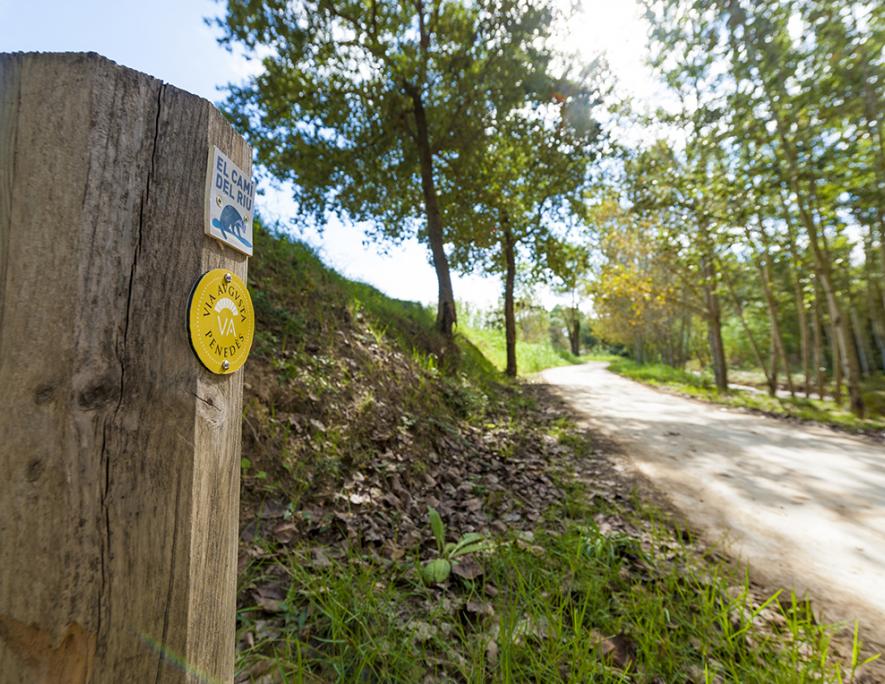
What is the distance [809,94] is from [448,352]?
343 inches

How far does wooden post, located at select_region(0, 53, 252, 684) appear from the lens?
30.4 inches

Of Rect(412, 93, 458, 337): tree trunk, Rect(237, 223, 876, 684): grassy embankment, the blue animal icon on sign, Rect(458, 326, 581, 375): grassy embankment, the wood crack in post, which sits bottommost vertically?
Rect(237, 223, 876, 684): grassy embankment

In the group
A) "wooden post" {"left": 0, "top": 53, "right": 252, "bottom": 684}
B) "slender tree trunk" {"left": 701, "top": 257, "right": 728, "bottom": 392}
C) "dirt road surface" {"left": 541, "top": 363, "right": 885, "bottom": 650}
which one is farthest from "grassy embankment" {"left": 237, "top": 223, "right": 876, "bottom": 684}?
"slender tree trunk" {"left": 701, "top": 257, "right": 728, "bottom": 392}

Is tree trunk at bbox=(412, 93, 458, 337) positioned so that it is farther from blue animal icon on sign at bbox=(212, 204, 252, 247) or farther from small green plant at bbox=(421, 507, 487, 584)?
blue animal icon on sign at bbox=(212, 204, 252, 247)

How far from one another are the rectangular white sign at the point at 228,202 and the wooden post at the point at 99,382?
4cm

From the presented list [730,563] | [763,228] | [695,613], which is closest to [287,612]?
[695,613]

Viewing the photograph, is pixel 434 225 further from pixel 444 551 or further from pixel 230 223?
pixel 230 223

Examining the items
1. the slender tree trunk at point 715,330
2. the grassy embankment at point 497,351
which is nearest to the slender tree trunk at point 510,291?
the grassy embankment at point 497,351

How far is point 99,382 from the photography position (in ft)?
2.76

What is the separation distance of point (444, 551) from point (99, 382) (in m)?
2.27

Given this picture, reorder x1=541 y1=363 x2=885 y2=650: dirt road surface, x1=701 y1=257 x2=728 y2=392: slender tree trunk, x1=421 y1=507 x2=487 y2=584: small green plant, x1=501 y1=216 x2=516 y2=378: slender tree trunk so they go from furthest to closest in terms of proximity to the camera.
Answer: x1=501 y1=216 x2=516 y2=378: slender tree trunk → x1=701 y1=257 x2=728 y2=392: slender tree trunk → x1=541 y1=363 x2=885 y2=650: dirt road surface → x1=421 y1=507 x2=487 y2=584: small green plant

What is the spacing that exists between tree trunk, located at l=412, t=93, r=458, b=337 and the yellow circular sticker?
335 inches

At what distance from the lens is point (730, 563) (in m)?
2.67

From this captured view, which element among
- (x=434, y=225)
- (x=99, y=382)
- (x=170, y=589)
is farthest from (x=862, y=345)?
(x=99, y=382)
